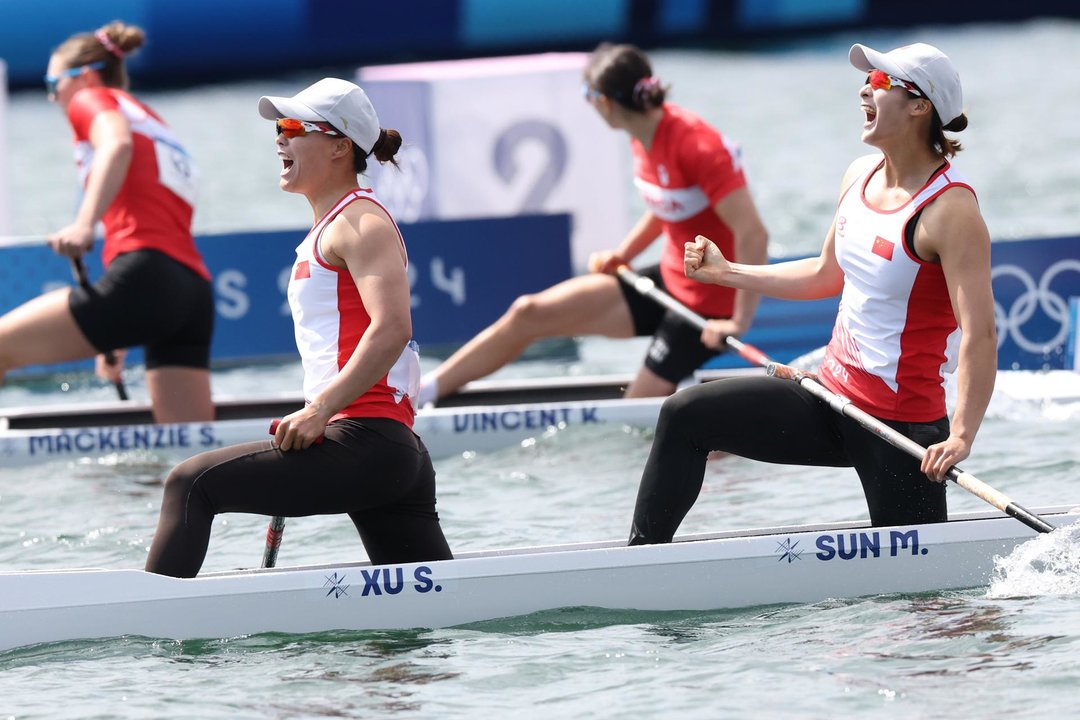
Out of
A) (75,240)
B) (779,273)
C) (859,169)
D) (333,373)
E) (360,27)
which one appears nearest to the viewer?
(333,373)

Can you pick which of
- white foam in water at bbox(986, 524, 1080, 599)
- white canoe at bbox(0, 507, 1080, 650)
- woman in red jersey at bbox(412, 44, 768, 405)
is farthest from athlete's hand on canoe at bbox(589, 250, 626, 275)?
white foam in water at bbox(986, 524, 1080, 599)

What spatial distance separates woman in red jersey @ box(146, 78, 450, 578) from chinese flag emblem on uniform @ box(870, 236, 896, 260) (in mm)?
1333

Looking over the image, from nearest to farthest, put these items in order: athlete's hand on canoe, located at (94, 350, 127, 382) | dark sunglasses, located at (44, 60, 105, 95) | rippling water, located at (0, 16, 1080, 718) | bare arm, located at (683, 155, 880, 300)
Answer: rippling water, located at (0, 16, 1080, 718), bare arm, located at (683, 155, 880, 300), dark sunglasses, located at (44, 60, 105, 95), athlete's hand on canoe, located at (94, 350, 127, 382)

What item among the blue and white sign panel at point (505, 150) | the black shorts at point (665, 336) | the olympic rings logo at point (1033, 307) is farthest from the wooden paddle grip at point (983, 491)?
the blue and white sign panel at point (505, 150)

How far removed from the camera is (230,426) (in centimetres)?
802

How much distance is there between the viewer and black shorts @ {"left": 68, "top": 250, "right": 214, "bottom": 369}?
744 cm

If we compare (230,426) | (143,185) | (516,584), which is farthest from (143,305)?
(516,584)

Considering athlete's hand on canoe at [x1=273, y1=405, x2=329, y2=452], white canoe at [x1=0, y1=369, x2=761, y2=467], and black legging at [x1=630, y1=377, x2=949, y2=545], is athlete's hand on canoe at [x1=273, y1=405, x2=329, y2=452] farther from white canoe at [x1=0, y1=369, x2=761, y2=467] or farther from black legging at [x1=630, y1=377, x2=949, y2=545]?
white canoe at [x1=0, y1=369, x2=761, y2=467]

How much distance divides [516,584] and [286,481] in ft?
2.65

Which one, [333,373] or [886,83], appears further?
[886,83]

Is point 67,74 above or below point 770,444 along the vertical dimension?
above

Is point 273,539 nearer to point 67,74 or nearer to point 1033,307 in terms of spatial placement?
point 67,74

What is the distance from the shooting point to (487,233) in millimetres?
10516

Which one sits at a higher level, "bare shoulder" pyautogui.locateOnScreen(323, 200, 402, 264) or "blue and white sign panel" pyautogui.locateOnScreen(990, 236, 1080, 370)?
"bare shoulder" pyautogui.locateOnScreen(323, 200, 402, 264)
